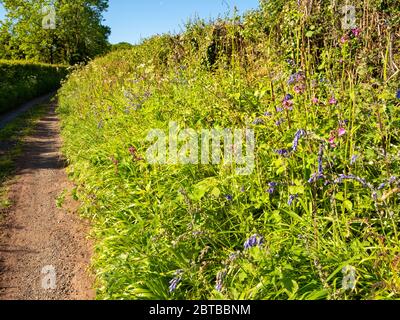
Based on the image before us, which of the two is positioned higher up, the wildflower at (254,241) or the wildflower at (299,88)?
the wildflower at (299,88)

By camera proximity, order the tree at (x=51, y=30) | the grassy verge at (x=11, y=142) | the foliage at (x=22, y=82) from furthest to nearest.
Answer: the tree at (x=51, y=30)
the foliage at (x=22, y=82)
the grassy verge at (x=11, y=142)

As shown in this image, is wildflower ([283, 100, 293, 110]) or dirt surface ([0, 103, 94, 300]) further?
dirt surface ([0, 103, 94, 300])

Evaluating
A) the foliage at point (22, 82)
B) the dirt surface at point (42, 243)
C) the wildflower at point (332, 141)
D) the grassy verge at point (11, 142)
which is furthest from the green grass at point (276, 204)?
the foliage at point (22, 82)

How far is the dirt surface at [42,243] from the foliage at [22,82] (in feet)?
35.6

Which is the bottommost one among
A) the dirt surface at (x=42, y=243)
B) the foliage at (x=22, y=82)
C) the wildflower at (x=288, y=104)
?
the dirt surface at (x=42, y=243)

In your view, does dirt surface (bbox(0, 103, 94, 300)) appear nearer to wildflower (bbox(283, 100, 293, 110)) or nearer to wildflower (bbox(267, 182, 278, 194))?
wildflower (bbox(267, 182, 278, 194))

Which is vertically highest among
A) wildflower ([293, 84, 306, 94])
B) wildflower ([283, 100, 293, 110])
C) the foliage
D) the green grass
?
the foliage

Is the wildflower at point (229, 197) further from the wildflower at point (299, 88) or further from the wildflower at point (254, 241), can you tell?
the wildflower at point (299, 88)

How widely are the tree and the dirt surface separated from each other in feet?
133

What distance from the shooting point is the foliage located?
17047mm

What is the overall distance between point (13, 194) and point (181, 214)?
12.6 ft

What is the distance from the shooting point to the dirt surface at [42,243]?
359 cm

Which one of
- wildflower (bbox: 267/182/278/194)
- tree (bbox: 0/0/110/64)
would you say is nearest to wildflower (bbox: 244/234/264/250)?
wildflower (bbox: 267/182/278/194)

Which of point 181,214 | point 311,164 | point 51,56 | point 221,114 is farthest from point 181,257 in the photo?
point 51,56
